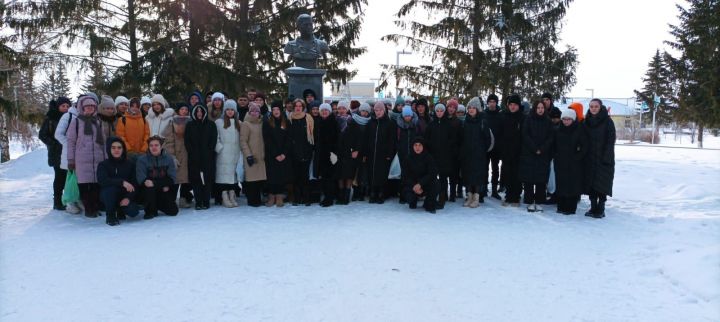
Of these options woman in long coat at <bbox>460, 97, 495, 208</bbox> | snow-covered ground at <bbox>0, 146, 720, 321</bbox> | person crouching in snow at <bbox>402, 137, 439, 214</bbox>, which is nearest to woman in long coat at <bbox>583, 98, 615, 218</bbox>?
snow-covered ground at <bbox>0, 146, 720, 321</bbox>

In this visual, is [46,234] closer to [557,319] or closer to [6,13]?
[557,319]

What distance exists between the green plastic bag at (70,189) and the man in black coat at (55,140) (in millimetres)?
431

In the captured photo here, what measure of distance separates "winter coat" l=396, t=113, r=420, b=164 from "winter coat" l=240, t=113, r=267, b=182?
7.22 feet

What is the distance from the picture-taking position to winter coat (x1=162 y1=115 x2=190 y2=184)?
7.05 m

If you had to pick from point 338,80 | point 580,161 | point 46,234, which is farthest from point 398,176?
point 338,80

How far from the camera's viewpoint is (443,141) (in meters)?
7.41

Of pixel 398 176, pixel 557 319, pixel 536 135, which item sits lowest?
pixel 557 319

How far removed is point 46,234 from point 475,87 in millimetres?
12987

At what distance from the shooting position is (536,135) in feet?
23.2

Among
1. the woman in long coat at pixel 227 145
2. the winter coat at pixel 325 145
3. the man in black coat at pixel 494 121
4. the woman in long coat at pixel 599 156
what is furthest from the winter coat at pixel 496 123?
the woman in long coat at pixel 227 145

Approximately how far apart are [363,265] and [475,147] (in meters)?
3.59

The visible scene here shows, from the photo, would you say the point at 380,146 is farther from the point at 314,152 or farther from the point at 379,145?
the point at 314,152

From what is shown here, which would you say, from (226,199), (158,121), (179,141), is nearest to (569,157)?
(226,199)

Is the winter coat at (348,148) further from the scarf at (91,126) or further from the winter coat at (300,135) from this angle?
the scarf at (91,126)
